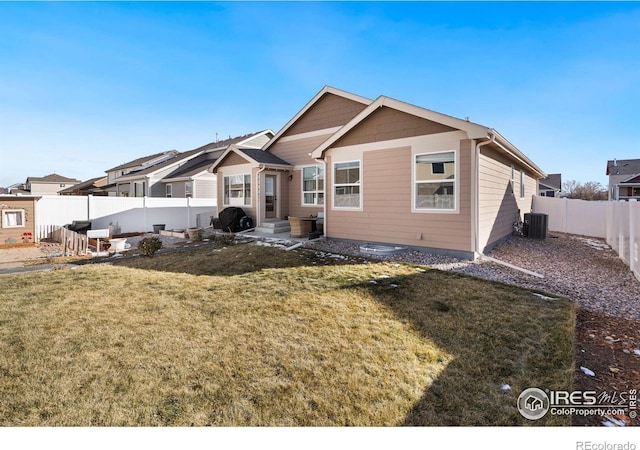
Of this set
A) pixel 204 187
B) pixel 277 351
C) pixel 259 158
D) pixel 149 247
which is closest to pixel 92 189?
pixel 204 187

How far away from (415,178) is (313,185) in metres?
5.47

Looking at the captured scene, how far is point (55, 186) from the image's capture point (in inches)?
2101

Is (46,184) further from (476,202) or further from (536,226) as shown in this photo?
(536,226)

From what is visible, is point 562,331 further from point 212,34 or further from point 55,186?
point 55,186

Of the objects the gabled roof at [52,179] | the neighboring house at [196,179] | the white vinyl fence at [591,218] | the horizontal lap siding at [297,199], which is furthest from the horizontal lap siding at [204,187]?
the gabled roof at [52,179]

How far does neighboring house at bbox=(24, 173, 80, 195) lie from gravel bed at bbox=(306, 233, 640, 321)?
64.2 metres

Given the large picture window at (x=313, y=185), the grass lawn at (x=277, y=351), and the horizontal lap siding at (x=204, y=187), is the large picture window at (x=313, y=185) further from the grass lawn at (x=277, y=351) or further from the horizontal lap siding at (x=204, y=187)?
the horizontal lap siding at (x=204, y=187)

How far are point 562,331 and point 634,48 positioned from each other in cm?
773

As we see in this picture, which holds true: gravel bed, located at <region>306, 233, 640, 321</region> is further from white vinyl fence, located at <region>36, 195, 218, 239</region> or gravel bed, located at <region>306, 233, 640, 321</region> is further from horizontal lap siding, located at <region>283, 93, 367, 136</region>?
white vinyl fence, located at <region>36, 195, 218, 239</region>

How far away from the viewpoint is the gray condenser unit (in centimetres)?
1160

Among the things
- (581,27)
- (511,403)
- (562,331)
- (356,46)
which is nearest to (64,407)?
(511,403)

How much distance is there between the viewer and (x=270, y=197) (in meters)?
13.3

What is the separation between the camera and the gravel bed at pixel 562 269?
5.41 metres
